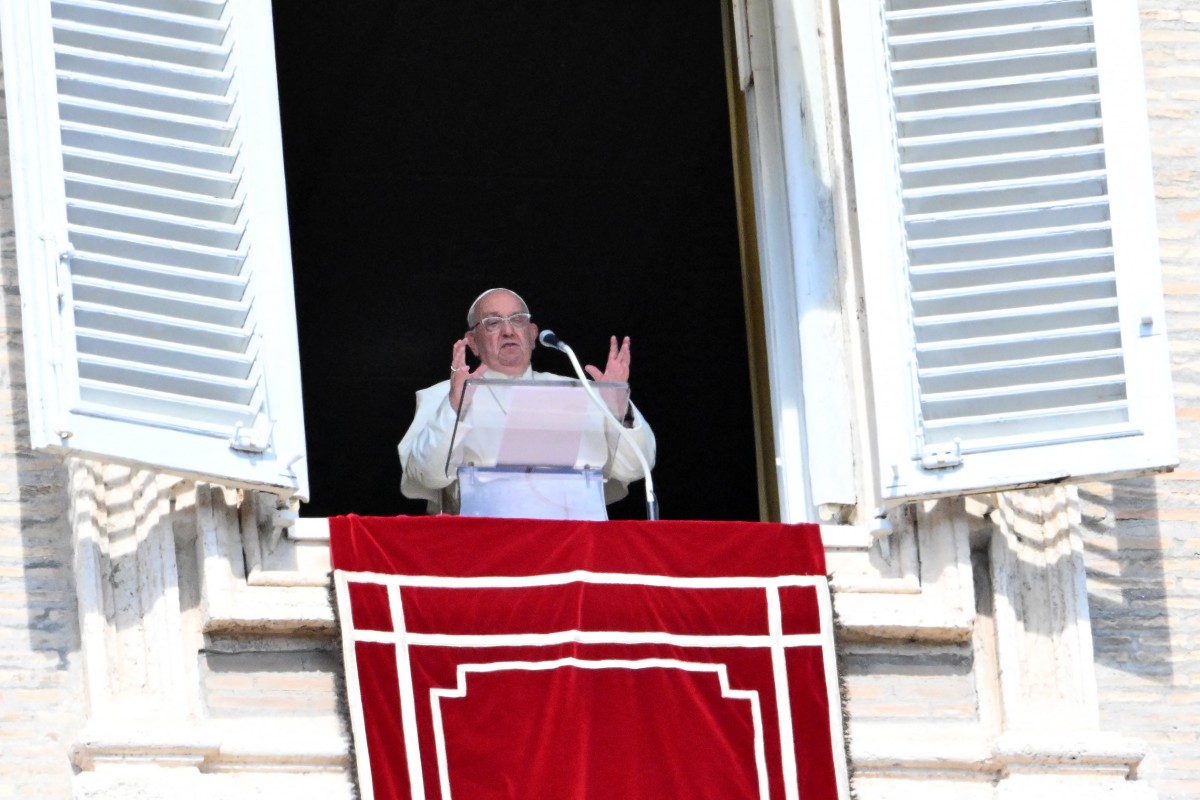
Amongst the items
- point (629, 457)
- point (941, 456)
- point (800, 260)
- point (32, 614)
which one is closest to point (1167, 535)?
point (941, 456)

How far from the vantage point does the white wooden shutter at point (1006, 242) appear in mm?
7883

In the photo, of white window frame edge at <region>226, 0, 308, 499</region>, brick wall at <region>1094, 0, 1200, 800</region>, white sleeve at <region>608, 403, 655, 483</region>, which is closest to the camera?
white window frame edge at <region>226, 0, 308, 499</region>

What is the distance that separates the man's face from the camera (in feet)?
30.0

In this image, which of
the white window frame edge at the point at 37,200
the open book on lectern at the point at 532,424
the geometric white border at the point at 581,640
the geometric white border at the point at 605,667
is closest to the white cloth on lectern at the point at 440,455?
the open book on lectern at the point at 532,424

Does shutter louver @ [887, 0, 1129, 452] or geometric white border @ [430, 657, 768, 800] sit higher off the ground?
shutter louver @ [887, 0, 1129, 452]

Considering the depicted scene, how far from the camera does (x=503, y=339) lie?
9164 millimetres

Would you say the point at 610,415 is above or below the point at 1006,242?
below

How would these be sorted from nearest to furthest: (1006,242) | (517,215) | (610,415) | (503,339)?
1. (1006,242)
2. (610,415)
3. (503,339)
4. (517,215)

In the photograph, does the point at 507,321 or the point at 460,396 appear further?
the point at 507,321

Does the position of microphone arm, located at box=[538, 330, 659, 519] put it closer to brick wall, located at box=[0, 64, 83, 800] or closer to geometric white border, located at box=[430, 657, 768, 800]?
geometric white border, located at box=[430, 657, 768, 800]

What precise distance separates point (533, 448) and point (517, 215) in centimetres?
340

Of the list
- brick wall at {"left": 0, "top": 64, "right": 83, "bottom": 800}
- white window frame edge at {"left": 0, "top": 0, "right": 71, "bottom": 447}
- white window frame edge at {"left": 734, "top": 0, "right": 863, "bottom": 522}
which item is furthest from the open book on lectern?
white window frame edge at {"left": 0, "top": 0, "right": 71, "bottom": 447}

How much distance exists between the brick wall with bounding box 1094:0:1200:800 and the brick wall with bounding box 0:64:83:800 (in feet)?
8.03

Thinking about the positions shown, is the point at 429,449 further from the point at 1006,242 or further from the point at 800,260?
the point at 1006,242
